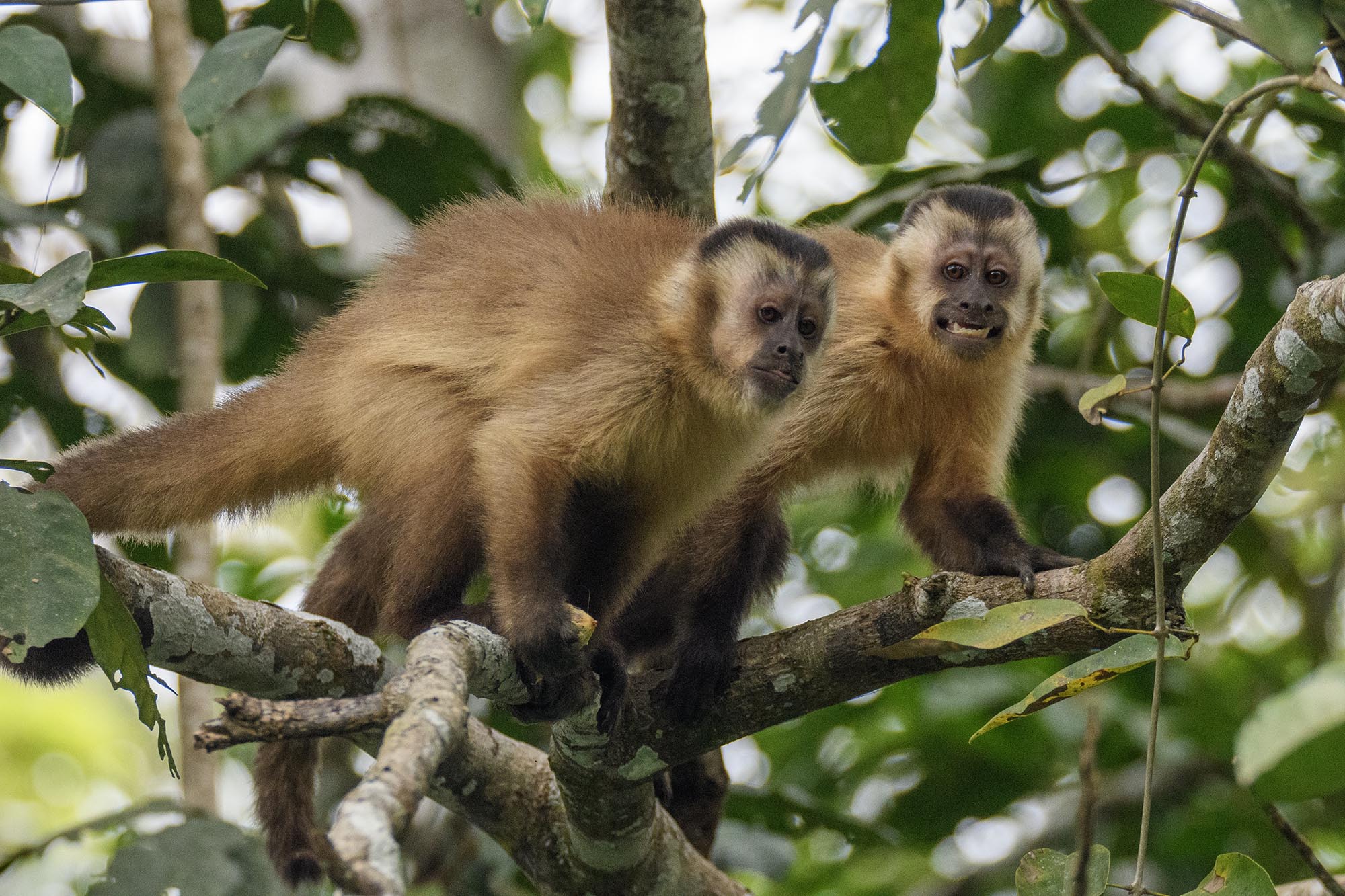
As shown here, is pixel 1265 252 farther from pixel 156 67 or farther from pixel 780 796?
pixel 156 67

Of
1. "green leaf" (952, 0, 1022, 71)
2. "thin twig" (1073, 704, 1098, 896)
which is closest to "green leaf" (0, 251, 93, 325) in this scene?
"thin twig" (1073, 704, 1098, 896)

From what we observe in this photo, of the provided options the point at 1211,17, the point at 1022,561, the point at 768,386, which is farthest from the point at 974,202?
the point at 1211,17

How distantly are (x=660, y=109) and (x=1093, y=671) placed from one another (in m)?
2.90

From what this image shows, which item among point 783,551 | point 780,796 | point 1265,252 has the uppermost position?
point 1265,252

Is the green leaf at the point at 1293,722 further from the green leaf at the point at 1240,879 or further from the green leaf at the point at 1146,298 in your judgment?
the green leaf at the point at 1146,298

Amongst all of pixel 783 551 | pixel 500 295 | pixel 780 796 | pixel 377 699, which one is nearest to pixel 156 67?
pixel 500 295

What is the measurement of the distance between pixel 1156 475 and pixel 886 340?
8.58 ft

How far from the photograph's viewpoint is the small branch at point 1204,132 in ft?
18.2

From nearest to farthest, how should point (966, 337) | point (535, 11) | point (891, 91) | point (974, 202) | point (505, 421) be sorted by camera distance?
point (535, 11) → point (505, 421) → point (891, 91) → point (966, 337) → point (974, 202)

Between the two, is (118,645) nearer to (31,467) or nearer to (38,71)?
(31,467)

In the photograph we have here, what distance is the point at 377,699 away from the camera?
235cm

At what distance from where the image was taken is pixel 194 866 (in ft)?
15.2

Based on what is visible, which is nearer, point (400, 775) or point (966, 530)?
point (400, 775)

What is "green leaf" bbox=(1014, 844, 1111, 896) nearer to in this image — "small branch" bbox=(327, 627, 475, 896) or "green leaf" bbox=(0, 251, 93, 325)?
"small branch" bbox=(327, 627, 475, 896)
